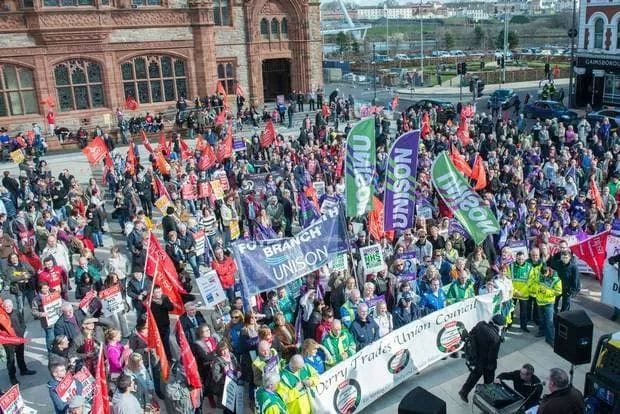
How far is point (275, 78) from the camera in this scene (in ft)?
130

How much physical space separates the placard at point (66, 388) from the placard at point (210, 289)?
2.46 metres

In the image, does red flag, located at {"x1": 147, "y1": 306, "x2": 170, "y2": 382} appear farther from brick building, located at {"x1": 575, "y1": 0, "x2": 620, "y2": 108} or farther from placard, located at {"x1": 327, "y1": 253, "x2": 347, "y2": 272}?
brick building, located at {"x1": 575, "y1": 0, "x2": 620, "y2": 108}

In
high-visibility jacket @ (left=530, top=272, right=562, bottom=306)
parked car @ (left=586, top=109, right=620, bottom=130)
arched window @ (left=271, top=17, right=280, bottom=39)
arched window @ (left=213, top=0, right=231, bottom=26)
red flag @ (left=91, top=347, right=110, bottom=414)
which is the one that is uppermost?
arched window @ (left=213, top=0, right=231, bottom=26)

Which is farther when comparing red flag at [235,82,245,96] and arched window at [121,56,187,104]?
red flag at [235,82,245,96]

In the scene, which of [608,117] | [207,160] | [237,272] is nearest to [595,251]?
[237,272]

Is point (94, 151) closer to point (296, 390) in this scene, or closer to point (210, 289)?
point (210, 289)

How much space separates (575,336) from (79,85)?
2939cm

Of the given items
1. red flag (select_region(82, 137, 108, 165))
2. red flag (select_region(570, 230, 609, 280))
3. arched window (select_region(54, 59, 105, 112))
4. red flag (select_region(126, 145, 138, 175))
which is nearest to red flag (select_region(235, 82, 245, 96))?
arched window (select_region(54, 59, 105, 112))

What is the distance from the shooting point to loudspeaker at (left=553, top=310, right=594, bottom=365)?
737cm

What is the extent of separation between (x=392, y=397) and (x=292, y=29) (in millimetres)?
31991

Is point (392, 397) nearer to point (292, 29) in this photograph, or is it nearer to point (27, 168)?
point (27, 168)

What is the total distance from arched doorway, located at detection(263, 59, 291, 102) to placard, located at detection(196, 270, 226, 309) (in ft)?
101

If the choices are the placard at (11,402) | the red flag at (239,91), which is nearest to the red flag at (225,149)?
the placard at (11,402)

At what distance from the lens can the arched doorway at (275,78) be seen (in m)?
38.9
